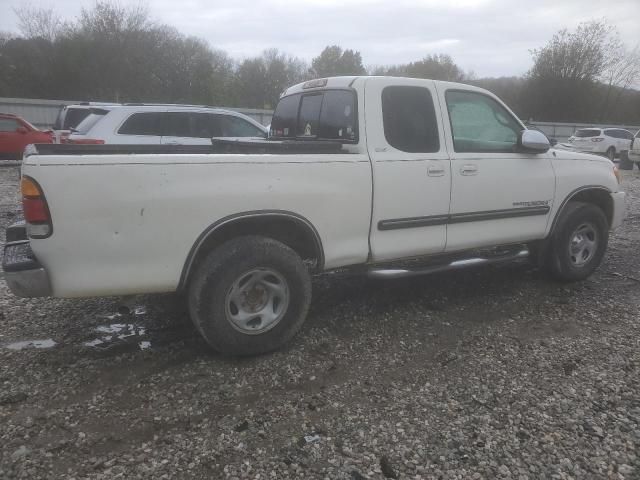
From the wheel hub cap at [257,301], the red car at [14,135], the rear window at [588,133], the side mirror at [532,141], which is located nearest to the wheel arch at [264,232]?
the wheel hub cap at [257,301]

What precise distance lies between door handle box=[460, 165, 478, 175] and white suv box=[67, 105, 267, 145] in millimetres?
5352

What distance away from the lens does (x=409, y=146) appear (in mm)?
3885

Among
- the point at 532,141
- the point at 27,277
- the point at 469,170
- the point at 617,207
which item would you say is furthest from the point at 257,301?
the point at 617,207

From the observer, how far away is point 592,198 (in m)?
5.14

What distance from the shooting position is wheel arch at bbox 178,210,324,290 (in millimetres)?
3131

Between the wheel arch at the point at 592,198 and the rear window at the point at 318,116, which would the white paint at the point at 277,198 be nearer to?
the rear window at the point at 318,116

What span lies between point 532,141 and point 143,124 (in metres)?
6.72

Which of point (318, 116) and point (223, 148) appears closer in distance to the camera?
point (223, 148)

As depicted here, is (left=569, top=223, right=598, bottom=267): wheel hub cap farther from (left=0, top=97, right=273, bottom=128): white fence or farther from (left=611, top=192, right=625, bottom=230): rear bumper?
(left=0, top=97, right=273, bottom=128): white fence

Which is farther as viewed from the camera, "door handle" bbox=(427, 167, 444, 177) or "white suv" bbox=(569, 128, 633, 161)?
"white suv" bbox=(569, 128, 633, 161)

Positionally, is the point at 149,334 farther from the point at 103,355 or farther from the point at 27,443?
the point at 27,443

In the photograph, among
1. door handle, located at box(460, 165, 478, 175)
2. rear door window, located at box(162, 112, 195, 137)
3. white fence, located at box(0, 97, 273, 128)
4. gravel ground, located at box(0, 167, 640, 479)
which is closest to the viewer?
gravel ground, located at box(0, 167, 640, 479)

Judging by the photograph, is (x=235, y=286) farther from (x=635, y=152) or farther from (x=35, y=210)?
(x=635, y=152)

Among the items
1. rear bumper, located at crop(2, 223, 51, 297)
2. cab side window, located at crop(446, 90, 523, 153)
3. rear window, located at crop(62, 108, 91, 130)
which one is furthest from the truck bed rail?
rear window, located at crop(62, 108, 91, 130)
